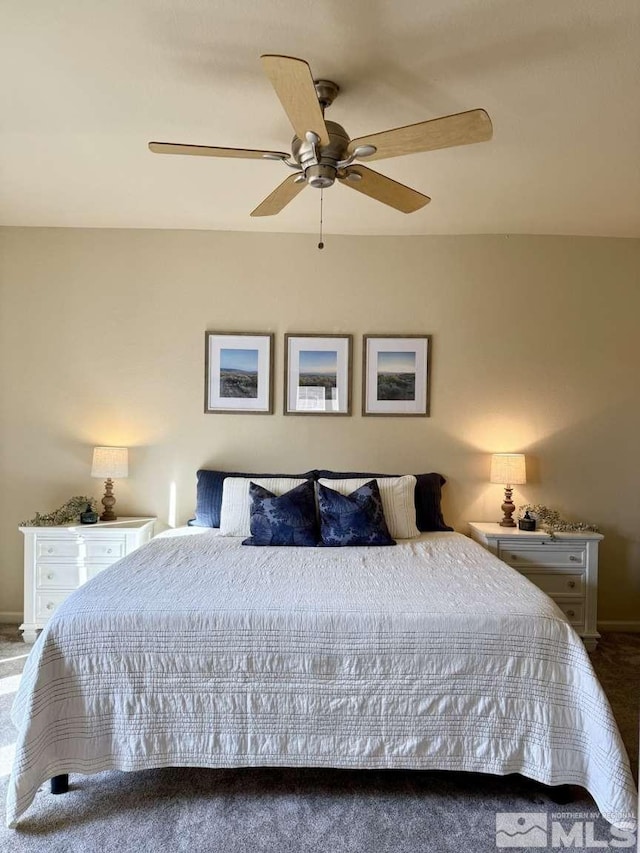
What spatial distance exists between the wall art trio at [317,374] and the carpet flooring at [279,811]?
2.21 meters

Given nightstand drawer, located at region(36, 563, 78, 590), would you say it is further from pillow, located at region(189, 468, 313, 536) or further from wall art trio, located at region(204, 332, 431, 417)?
wall art trio, located at region(204, 332, 431, 417)

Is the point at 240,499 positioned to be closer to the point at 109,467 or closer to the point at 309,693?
the point at 109,467

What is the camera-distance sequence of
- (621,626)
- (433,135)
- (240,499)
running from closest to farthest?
(433,135)
(240,499)
(621,626)

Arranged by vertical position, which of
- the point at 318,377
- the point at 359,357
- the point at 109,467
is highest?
the point at 359,357

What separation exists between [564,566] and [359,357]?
193cm

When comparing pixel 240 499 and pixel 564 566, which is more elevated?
pixel 240 499

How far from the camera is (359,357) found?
3.58 metres

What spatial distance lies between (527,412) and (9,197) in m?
3.69

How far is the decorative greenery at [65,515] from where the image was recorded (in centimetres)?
318

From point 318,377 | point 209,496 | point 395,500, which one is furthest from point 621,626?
point 209,496

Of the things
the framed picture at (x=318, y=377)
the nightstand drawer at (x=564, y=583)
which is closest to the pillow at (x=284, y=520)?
the framed picture at (x=318, y=377)

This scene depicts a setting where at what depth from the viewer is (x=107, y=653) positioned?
1.74 meters

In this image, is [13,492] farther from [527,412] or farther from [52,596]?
[527,412]

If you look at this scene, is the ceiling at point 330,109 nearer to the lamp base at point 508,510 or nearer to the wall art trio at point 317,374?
the wall art trio at point 317,374
